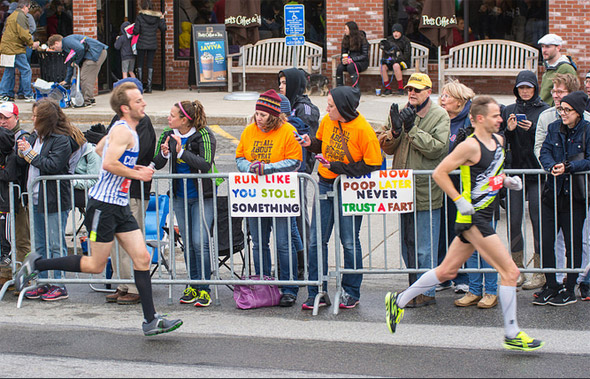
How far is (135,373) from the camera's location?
6016 millimetres

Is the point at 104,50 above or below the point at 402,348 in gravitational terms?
above

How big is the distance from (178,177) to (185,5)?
14311 millimetres

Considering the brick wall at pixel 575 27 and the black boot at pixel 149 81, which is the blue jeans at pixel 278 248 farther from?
the black boot at pixel 149 81

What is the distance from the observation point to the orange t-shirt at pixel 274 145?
7.65 meters

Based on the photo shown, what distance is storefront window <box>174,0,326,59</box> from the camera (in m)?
20.6

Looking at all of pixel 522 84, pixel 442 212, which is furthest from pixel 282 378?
pixel 522 84

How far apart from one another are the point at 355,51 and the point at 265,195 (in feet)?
39.4

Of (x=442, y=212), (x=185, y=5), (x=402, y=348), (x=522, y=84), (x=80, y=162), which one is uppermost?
(x=185, y=5)

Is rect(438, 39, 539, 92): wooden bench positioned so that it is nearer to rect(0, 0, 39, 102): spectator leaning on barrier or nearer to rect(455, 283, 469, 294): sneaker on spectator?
rect(0, 0, 39, 102): spectator leaning on barrier

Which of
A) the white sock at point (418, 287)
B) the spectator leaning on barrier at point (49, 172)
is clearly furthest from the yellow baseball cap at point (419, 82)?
the spectator leaning on barrier at point (49, 172)

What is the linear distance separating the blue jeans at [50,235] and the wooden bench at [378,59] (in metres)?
12.3

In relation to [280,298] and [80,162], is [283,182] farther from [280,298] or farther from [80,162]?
[80,162]

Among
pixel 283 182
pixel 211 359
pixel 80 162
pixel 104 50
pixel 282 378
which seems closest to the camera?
pixel 282 378

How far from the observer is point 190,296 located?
7.93 meters
